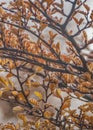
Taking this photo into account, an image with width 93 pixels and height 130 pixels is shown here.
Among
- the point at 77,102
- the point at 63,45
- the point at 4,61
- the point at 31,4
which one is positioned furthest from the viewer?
the point at 63,45

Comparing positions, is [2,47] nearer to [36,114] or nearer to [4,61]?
[4,61]

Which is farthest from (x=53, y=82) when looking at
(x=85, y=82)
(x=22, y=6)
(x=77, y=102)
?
(x=77, y=102)

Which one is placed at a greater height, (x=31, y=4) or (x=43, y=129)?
(x=31, y=4)

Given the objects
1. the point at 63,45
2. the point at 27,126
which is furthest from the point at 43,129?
the point at 63,45

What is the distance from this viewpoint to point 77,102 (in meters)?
1.60

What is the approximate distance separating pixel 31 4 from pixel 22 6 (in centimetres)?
3

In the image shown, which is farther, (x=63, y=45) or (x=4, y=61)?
(x=63, y=45)

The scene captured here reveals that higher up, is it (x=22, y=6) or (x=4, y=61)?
(x=22, y=6)

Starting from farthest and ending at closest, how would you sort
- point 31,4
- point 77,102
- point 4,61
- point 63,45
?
1. point 63,45
2. point 77,102
3. point 4,61
4. point 31,4

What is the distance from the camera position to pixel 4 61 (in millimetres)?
760

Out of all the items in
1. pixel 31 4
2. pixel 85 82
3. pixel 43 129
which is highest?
pixel 31 4

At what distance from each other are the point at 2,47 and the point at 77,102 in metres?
0.97

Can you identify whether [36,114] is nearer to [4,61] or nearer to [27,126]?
[27,126]

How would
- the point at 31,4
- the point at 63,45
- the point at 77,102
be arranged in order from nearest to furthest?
the point at 31,4 → the point at 77,102 → the point at 63,45
